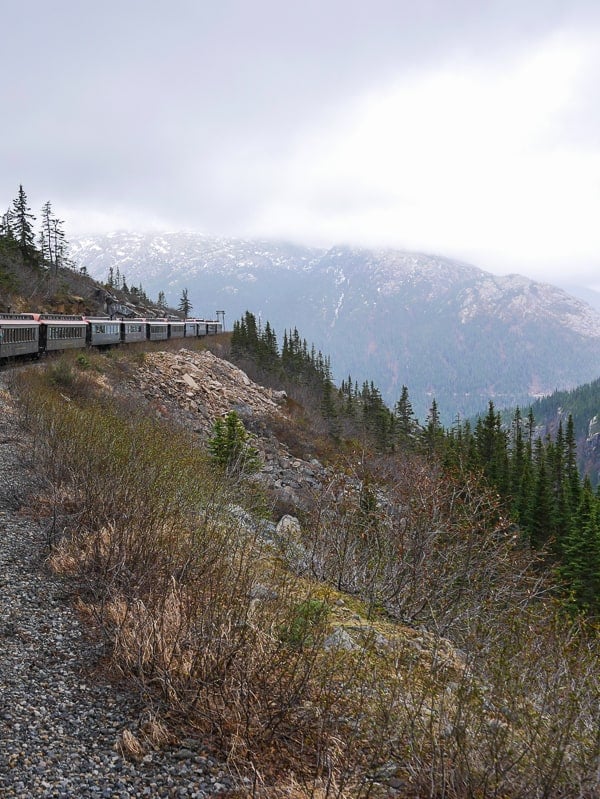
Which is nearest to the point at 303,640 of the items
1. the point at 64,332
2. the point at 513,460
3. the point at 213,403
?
the point at 64,332

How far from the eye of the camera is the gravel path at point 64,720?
304 cm

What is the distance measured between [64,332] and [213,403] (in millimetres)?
9622

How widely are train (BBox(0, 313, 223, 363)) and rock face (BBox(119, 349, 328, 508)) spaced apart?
9.85ft

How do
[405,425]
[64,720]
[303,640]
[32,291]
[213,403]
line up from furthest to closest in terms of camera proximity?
[405,425]
[32,291]
[213,403]
[303,640]
[64,720]

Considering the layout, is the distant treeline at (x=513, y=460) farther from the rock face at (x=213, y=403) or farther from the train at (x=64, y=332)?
the train at (x=64, y=332)

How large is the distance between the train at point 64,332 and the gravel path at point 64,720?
16.9 metres

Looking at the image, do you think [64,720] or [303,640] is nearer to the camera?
[64,720]

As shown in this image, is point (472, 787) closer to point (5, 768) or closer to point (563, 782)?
point (563, 782)

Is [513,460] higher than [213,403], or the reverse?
[213,403]

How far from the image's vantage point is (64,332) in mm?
24859

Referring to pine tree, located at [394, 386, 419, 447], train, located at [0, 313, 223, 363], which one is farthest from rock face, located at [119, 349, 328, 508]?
pine tree, located at [394, 386, 419, 447]

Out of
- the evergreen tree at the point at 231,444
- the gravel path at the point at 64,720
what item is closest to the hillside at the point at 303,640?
the gravel path at the point at 64,720

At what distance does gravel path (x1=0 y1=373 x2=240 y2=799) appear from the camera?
304 centimetres

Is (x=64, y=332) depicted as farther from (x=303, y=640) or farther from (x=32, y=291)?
(x=303, y=640)
